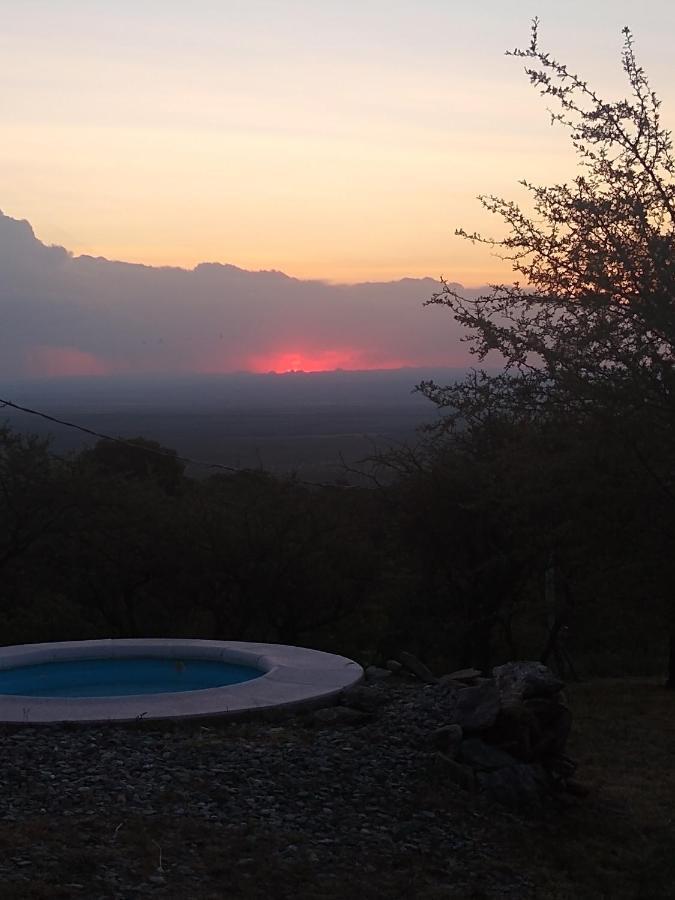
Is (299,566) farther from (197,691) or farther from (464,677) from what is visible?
(197,691)

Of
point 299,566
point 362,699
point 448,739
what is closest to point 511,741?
point 448,739

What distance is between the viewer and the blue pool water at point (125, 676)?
42.2ft

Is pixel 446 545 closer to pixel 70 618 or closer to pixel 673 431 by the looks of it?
pixel 70 618

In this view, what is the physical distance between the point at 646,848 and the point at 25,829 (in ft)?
14.8

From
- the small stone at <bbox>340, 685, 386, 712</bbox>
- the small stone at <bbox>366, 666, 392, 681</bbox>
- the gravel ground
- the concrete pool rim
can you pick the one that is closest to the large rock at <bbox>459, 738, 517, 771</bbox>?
the gravel ground

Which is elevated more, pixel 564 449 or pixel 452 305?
pixel 452 305

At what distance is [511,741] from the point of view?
869 cm

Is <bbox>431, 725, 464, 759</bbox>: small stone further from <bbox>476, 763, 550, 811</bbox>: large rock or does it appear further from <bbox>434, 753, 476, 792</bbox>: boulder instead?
<bbox>476, 763, 550, 811</bbox>: large rock

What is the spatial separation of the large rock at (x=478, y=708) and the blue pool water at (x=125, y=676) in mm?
4222

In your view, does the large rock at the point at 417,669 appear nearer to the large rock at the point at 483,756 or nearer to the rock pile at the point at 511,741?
the rock pile at the point at 511,741

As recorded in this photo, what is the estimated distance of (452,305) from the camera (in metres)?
8.02

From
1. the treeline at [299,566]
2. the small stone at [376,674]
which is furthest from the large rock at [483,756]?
the treeline at [299,566]

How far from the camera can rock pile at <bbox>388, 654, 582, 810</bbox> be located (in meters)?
8.36

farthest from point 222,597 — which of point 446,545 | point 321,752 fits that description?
point 321,752
